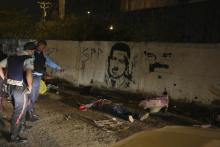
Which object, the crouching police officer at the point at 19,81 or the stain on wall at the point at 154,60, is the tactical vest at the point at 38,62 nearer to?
the crouching police officer at the point at 19,81

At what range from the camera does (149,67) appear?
44.0 feet

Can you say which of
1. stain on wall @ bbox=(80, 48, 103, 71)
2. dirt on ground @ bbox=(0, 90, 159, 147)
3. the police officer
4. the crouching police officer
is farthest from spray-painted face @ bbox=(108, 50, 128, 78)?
the crouching police officer

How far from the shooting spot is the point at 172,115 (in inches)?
441

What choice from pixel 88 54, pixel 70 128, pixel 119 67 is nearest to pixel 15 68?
pixel 70 128

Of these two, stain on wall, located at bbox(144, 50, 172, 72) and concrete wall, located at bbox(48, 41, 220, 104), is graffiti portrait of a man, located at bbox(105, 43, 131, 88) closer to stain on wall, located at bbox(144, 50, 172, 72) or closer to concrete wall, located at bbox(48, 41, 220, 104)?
concrete wall, located at bbox(48, 41, 220, 104)

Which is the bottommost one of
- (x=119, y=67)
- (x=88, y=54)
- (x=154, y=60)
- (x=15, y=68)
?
(x=119, y=67)

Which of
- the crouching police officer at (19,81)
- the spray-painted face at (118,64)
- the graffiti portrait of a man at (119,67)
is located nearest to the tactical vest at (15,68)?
the crouching police officer at (19,81)

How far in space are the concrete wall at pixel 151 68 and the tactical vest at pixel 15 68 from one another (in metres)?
5.52

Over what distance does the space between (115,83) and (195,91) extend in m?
3.48

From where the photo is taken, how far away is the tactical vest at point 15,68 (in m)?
7.82

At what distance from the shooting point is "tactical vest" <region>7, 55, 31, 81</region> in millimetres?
7824

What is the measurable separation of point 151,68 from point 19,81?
6.20 m

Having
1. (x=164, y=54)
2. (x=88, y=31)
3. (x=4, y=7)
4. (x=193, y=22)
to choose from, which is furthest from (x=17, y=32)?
(x=164, y=54)

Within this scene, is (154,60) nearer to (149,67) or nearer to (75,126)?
(149,67)
